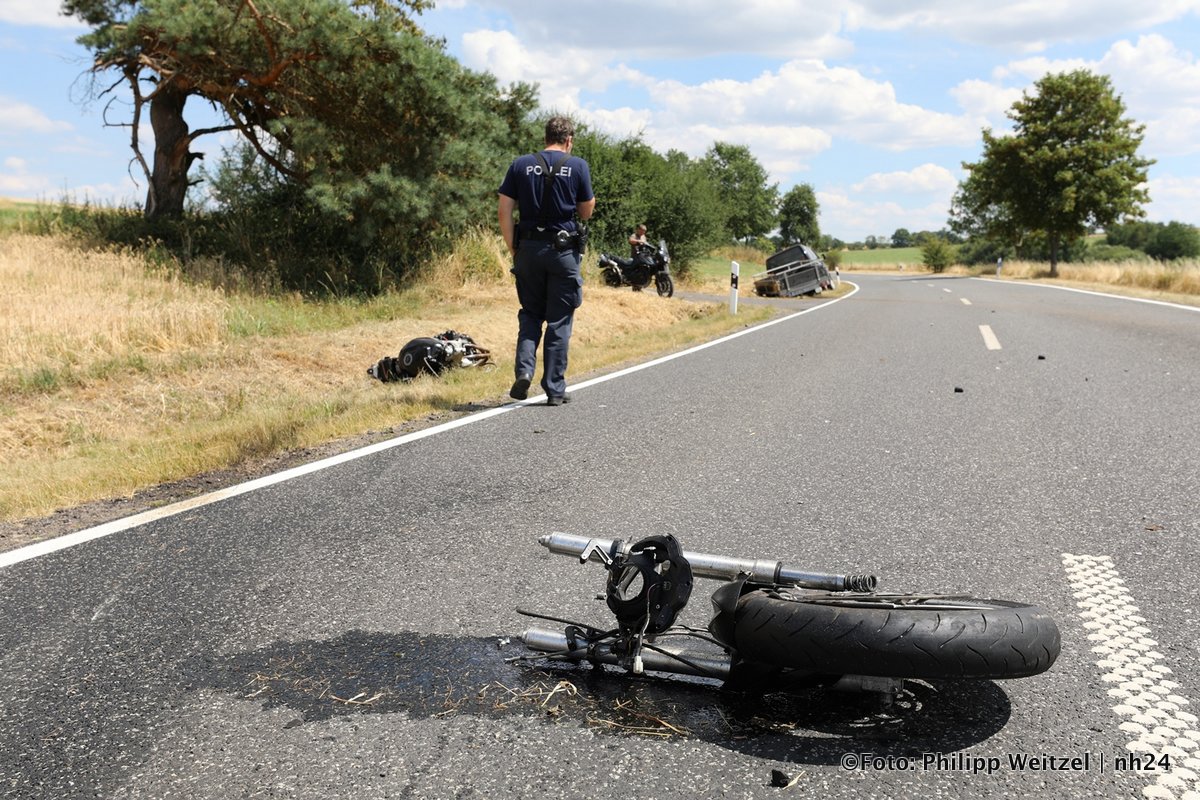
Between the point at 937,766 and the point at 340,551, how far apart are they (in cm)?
267

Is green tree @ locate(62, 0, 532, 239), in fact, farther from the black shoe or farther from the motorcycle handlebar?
the motorcycle handlebar

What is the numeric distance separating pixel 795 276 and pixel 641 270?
7.98 m

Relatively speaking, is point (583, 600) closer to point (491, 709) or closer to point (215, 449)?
point (491, 709)

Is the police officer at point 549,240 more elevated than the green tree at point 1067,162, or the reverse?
the green tree at point 1067,162

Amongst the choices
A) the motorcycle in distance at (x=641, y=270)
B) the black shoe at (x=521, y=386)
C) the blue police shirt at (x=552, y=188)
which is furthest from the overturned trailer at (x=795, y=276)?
the black shoe at (x=521, y=386)

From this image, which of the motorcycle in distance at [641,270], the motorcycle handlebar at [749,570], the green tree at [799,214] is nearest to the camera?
the motorcycle handlebar at [749,570]

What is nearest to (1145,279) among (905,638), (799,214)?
(905,638)

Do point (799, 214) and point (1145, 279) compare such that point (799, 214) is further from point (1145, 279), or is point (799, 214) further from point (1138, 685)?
point (1138, 685)

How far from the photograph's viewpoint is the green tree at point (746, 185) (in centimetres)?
11375

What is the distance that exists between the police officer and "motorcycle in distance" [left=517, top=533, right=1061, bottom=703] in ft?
16.1

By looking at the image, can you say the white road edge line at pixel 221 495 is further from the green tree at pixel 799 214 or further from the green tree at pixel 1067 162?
the green tree at pixel 799 214

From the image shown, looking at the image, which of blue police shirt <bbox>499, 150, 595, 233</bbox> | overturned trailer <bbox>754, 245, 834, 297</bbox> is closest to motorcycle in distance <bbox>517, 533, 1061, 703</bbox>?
blue police shirt <bbox>499, 150, 595, 233</bbox>

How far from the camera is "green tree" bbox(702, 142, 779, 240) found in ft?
373

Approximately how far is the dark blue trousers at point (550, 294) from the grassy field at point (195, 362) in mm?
636
